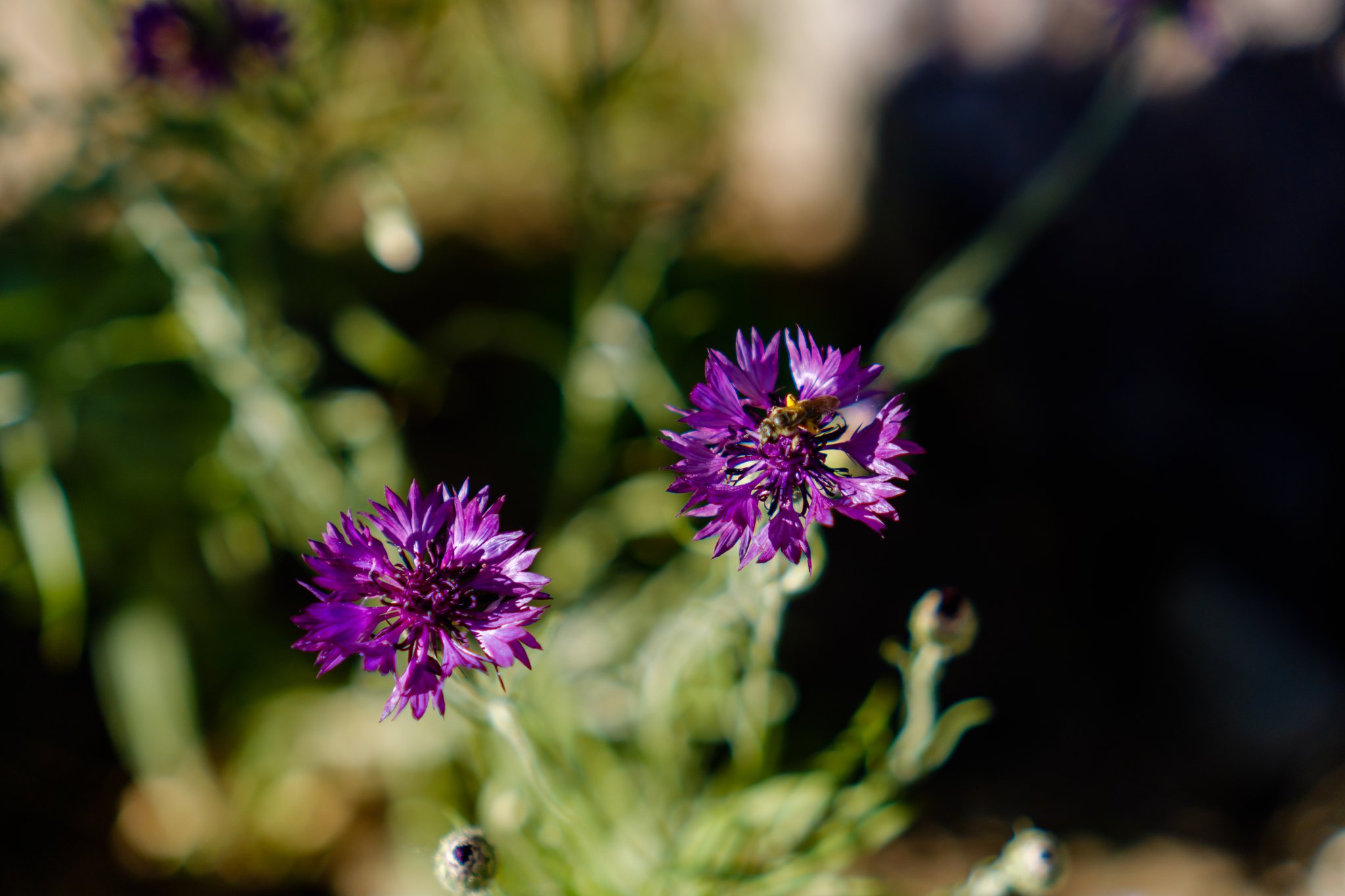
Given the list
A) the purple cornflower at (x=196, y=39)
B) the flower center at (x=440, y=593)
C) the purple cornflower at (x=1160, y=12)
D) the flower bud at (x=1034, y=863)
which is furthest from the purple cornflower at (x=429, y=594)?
the purple cornflower at (x=1160, y=12)

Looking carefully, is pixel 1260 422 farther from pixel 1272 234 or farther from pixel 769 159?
pixel 769 159

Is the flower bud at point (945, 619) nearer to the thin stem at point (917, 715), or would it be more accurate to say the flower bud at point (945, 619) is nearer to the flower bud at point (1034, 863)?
the thin stem at point (917, 715)

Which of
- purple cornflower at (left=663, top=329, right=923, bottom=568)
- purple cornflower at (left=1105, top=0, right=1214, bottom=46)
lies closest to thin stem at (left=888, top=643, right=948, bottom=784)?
purple cornflower at (left=663, top=329, right=923, bottom=568)

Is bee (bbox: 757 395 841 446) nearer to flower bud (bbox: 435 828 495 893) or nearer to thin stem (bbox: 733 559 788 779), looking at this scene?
thin stem (bbox: 733 559 788 779)

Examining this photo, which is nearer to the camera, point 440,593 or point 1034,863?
point 440,593

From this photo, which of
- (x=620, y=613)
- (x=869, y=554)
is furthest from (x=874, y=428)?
(x=869, y=554)

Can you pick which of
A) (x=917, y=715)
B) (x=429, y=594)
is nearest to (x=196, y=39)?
(x=429, y=594)

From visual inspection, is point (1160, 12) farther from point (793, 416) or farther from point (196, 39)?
point (196, 39)
